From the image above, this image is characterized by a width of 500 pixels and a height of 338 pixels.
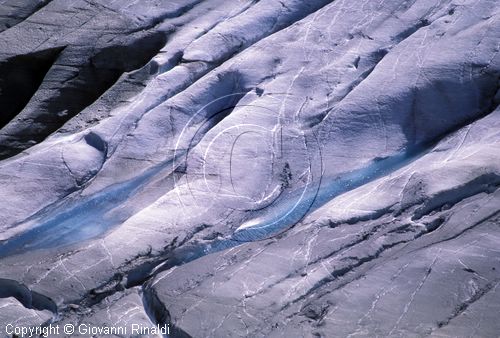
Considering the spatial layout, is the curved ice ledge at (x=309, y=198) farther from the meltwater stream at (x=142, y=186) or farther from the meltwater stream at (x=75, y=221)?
the meltwater stream at (x=75, y=221)

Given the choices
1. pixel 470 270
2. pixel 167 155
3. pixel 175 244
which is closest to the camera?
pixel 470 270

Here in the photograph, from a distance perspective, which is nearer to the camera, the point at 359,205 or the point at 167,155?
the point at 359,205

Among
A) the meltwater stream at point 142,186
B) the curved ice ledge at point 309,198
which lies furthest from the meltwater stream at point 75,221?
the curved ice ledge at point 309,198

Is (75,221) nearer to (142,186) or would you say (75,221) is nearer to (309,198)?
(142,186)

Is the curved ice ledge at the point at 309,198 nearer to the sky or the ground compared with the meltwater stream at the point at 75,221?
nearer to the ground

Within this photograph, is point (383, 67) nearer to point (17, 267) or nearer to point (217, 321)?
point (217, 321)

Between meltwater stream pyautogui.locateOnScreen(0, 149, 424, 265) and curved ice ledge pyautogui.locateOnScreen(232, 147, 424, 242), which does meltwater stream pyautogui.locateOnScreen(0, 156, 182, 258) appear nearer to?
meltwater stream pyautogui.locateOnScreen(0, 149, 424, 265)

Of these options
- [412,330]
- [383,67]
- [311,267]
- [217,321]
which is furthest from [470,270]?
[383,67]

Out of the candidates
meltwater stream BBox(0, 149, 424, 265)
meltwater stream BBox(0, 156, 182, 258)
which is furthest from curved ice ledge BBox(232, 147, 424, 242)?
meltwater stream BBox(0, 156, 182, 258)
